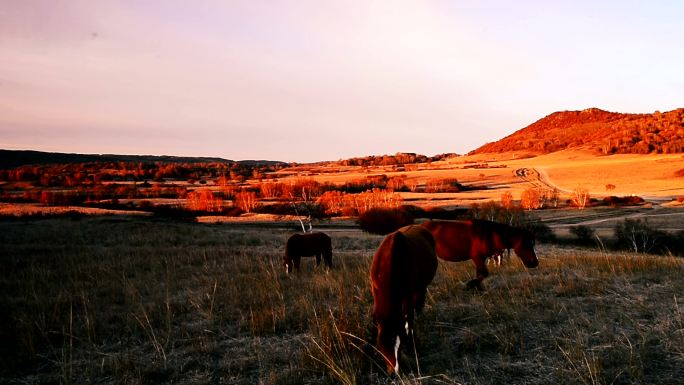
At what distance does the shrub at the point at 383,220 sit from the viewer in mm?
46000

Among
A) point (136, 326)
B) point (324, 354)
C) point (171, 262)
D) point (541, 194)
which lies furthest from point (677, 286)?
point (541, 194)

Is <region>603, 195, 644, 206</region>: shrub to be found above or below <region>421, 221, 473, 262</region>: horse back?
below

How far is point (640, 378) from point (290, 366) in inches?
151

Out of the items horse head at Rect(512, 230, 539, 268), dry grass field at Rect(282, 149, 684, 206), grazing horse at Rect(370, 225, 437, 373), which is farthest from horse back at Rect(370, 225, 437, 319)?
dry grass field at Rect(282, 149, 684, 206)

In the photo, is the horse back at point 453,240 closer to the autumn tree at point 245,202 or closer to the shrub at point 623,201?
the autumn tree at point 245,202

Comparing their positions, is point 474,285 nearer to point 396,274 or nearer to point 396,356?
point 396,274

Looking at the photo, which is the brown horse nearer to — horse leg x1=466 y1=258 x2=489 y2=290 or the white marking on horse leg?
horse leg x1=466 y1=258 x2=489 y2=290

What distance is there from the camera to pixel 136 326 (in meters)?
7.02

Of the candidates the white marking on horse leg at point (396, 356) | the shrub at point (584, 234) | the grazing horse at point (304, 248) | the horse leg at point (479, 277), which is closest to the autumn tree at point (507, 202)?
the shrub at point (584, 234)

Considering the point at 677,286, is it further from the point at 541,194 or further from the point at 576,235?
the point at 541,194

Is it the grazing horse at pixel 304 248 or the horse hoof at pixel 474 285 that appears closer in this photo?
the horse hoof at pixel 474 285

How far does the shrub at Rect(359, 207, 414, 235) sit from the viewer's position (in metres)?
46.0

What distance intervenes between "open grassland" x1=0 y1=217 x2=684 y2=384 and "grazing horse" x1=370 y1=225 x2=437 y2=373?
15.1 inches

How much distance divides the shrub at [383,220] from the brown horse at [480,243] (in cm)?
3601
